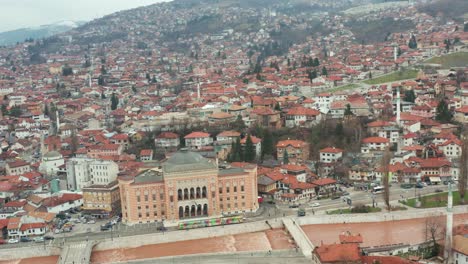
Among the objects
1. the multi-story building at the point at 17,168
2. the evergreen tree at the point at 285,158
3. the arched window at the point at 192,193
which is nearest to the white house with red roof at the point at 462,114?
the evergreen tree at the point at 285,158

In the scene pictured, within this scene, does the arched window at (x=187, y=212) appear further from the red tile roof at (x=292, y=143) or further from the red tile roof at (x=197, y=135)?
the red tile roof at (x=197, y=135)

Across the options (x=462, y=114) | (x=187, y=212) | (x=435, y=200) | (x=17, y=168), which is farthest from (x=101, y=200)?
(x=462, y=114)

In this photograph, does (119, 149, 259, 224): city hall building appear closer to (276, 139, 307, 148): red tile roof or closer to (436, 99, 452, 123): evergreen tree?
(276, 139, 307, 148): red tile roof

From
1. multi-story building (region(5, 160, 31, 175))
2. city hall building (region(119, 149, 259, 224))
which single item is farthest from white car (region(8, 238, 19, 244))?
multi-story building (region(5, 160, 31, 175))

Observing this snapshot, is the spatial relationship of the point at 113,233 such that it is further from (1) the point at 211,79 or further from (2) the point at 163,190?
(1) the point at 211,79

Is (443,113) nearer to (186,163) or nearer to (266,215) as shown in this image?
(266,215)

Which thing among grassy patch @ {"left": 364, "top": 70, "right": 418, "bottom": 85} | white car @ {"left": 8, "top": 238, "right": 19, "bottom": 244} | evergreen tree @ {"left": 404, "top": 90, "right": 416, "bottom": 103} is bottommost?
white car @ {"left": 8, "top": 238, "right": 19, "bottom": 244}
